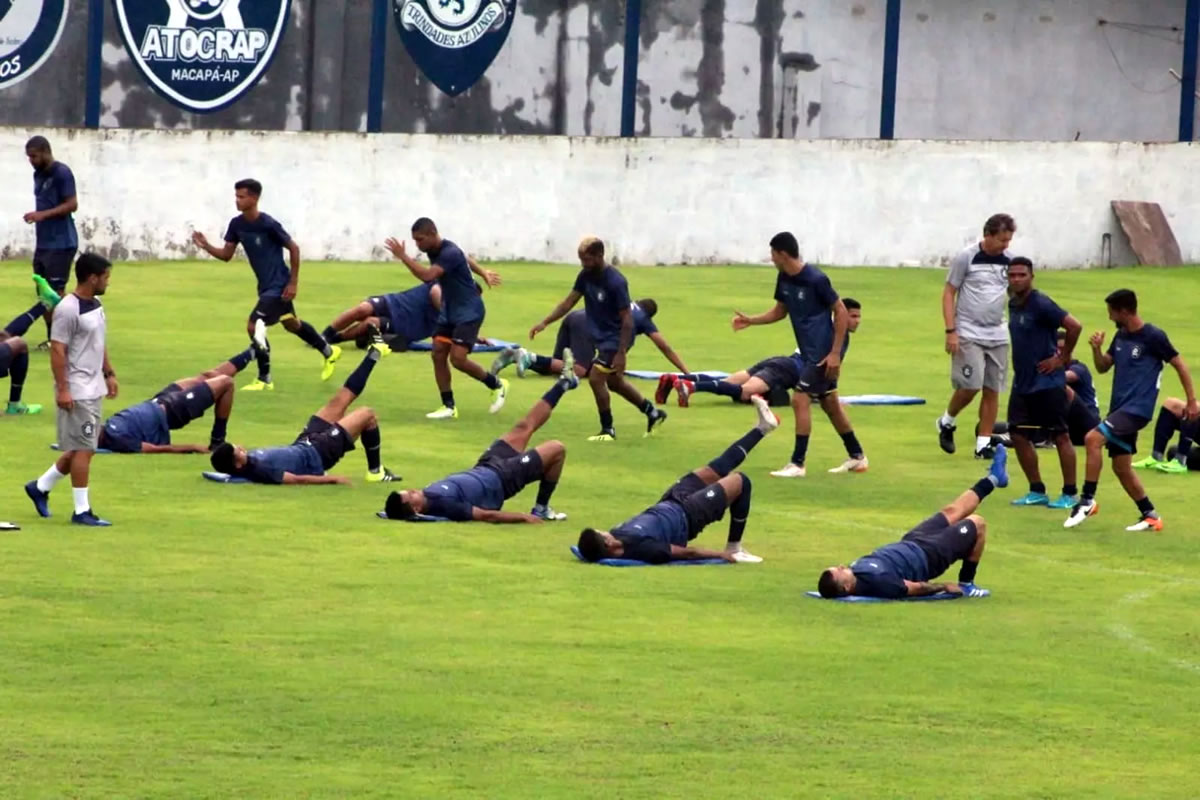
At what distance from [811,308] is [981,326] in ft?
6.07

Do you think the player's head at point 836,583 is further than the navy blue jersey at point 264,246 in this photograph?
No

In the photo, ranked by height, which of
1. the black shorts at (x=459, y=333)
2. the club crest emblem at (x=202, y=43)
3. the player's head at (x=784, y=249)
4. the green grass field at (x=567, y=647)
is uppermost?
the club crest emblem at (x=202, y=43)

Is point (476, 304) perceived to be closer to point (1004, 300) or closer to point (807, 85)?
point (1004, 300)

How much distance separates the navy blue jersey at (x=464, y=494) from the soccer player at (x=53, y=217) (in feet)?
28.5

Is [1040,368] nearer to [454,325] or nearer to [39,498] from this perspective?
[454,325]

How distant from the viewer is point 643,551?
1606 cm

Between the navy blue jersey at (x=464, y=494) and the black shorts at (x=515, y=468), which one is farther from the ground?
the black shorts at (x=515, y=468)

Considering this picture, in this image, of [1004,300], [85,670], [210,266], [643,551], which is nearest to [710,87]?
[210,266]

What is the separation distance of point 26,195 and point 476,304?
12.0 meters

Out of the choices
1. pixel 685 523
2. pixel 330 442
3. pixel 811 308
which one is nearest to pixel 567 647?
pixel 685 523

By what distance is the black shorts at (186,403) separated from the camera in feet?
67.0

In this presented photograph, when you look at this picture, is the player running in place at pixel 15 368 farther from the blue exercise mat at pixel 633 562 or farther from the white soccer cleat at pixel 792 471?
the blue exercise mat at pixel 633 562

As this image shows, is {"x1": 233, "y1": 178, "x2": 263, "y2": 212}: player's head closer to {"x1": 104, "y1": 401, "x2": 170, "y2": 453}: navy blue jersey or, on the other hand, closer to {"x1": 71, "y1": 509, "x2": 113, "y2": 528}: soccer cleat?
{"x1": 104, "y1": 401, "x2": 170, "y2": 453}: navy blue jersey

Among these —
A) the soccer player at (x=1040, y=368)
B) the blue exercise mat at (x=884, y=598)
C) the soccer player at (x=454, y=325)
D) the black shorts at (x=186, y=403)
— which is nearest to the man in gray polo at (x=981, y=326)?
the soccer player at (x=1040, y=368)
